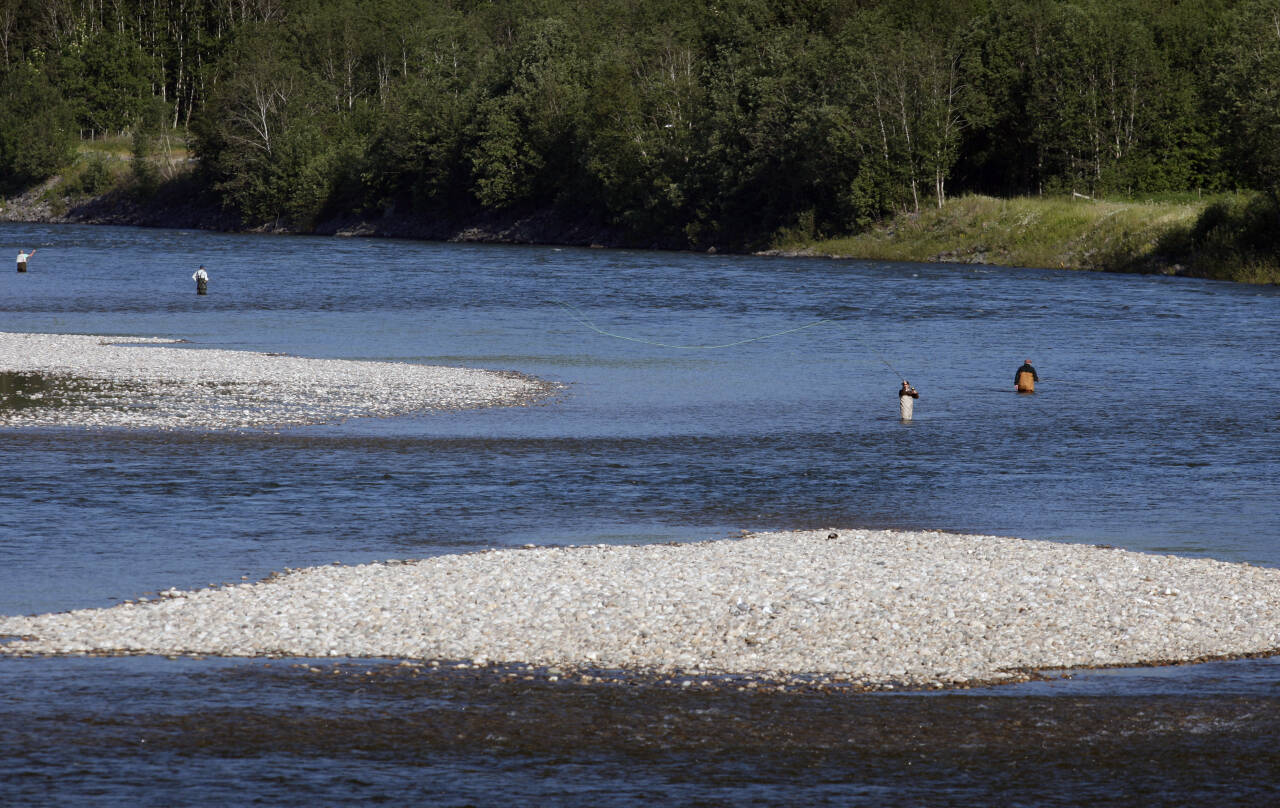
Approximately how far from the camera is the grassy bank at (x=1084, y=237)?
71.9 m

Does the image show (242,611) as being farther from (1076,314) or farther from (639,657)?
(1076,314)

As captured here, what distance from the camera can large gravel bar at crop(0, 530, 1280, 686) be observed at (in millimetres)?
15422

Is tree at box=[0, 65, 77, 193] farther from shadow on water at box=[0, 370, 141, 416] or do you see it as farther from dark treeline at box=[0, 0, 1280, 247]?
shadow on water at box=[0, 370, 141, 416]

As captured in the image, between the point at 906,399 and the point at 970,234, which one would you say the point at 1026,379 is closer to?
the point at 906,399

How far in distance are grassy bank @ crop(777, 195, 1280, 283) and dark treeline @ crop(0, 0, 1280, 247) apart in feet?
7.49

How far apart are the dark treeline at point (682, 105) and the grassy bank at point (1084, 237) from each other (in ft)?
7.49

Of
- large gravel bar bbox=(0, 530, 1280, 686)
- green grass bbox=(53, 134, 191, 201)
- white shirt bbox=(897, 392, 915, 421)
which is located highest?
green grass bbox=(53, 134, 191, 201)

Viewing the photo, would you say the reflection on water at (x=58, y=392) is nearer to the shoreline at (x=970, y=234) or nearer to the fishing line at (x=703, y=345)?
the fishing line at (x=703, y=345)

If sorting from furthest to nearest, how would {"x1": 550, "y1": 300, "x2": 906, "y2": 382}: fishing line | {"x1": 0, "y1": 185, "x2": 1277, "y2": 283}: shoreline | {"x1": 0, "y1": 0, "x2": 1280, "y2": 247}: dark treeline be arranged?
1. {"x1": 0, "y1": 0, "x2": 1280, "y2": 247}: dark treeline
2. {"x1": 0, "y1": 185, "x2": 1277, "y2": 283}: shoreline
3. {"x1": 550, "y1": 300, "x2": 906, "y2": 382}: fishing line

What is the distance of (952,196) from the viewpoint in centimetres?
9756

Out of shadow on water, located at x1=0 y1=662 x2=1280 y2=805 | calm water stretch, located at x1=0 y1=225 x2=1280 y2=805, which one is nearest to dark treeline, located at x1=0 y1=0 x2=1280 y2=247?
calm water stretch, located at x1=0 y1=225 x2=1280 y2=805

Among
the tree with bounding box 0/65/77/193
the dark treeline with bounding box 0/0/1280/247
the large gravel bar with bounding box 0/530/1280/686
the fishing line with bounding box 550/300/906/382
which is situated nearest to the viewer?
the large gravel bar with bounding box 0/530/1280/686

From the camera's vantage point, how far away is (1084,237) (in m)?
82.2

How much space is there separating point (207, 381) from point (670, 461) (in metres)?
15.5
